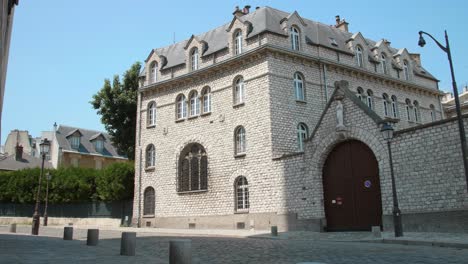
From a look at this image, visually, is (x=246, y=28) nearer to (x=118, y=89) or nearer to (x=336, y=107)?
(x=336, y=107)

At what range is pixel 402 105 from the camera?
2994cm

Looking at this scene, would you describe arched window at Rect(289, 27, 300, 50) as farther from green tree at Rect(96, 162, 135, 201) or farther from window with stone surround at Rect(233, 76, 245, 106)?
green tree at Rect(96, 162, 135, 201)

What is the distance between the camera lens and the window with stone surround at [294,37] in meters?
24.6

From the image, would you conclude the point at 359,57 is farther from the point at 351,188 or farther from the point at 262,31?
the point at 351,188

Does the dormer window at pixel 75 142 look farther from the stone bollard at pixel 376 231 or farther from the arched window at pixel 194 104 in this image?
the stone bollard at pixel 376 231

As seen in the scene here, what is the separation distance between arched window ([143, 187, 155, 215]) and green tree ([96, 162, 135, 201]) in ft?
8.34

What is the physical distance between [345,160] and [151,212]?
14.1 meters

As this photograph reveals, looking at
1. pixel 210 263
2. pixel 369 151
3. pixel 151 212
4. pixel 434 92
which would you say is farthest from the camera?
pixel 434 92

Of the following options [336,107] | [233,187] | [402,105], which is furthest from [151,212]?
[402,105]

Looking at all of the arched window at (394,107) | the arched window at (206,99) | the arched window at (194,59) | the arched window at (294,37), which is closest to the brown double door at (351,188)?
the arched window at (294,37)

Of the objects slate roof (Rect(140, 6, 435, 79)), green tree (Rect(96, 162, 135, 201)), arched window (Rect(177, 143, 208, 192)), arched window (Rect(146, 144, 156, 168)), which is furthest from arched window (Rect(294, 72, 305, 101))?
green tree (Rect(96, 162, 135, 201))

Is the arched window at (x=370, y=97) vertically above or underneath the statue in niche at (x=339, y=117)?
above

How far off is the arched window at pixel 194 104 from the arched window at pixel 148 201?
587cm

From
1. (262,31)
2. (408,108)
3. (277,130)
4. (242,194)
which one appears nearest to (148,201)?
(242,194)
